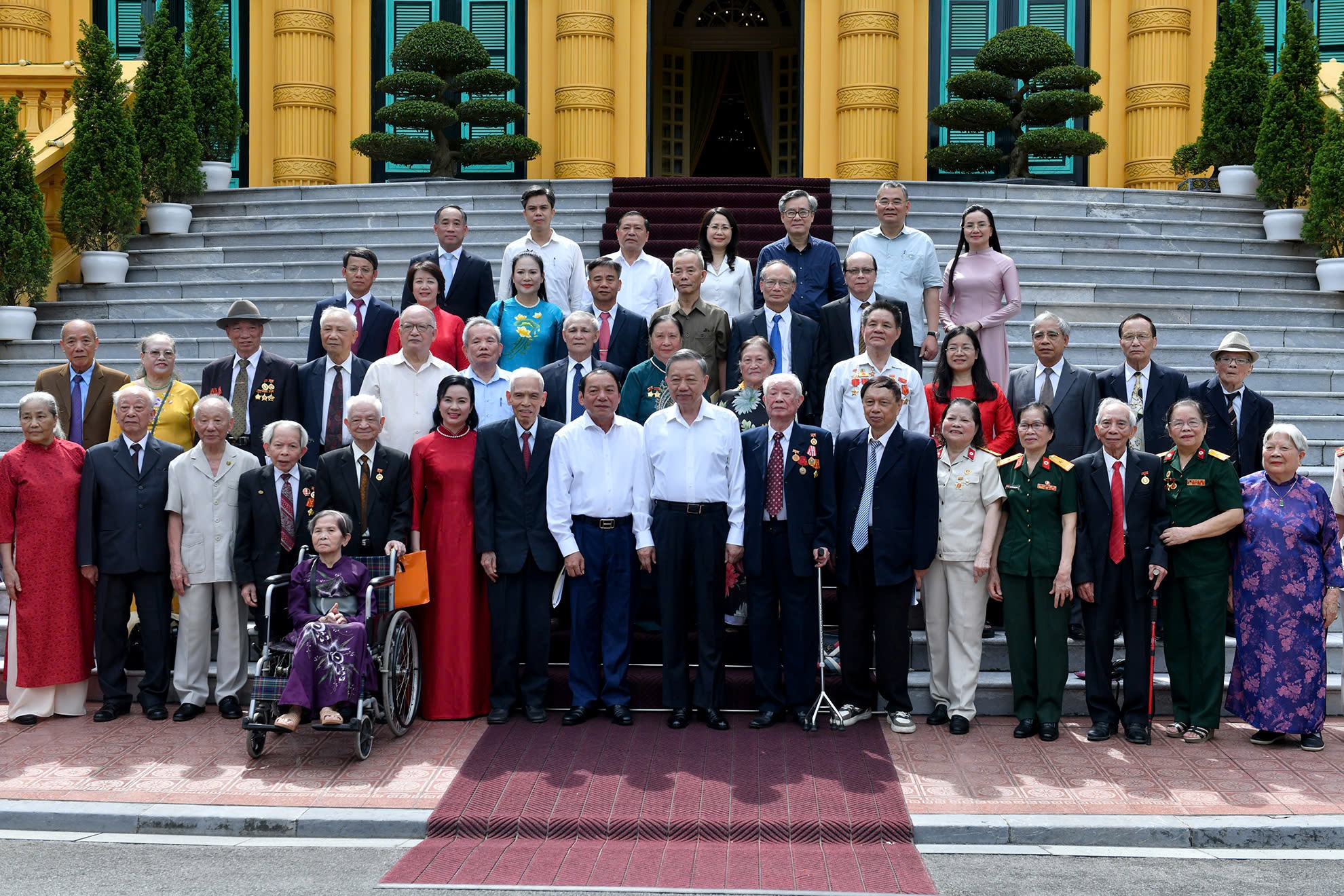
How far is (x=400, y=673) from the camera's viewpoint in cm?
727

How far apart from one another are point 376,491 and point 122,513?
61.5 inches

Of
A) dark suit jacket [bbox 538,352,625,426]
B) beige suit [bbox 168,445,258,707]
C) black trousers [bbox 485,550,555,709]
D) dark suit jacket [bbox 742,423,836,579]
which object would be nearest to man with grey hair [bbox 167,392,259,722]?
beige suit [bbox 168,445,258,707]

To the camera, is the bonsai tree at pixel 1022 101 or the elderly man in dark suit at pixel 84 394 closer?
the elderly man in dark suit at pixel 84 394

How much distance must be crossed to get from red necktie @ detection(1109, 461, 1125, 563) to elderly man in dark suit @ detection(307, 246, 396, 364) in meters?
4.62

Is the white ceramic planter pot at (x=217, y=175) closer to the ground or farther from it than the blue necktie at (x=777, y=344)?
farther from it

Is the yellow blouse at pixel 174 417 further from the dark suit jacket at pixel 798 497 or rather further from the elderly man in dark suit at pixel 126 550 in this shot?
the dark suit jacket at pixel 798 497

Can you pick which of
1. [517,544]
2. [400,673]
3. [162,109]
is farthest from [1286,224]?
[162,109]

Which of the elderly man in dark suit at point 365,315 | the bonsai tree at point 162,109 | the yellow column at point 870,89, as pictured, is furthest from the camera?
the yellow column at point 870,89

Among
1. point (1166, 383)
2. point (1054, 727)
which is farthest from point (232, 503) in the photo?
point (1166, 383)

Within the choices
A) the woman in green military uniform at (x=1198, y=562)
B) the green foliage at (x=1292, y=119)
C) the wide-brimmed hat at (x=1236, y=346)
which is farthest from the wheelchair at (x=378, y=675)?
the green foliage at (x=1292, y=119)

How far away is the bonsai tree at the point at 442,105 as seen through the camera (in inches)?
642

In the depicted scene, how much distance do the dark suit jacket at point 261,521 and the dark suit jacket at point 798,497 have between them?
96.3 inches

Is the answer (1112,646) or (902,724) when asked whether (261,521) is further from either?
(1112,646)

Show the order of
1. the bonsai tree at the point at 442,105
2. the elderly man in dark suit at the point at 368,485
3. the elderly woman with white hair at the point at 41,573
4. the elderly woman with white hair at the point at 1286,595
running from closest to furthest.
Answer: the elderly woman with white hair at the point at 1286,595, the elderly man in dark suit at the point at 368,485, the elderly woman with white hair at the point at 41,573, the bonsai tree at the point at 442,105
